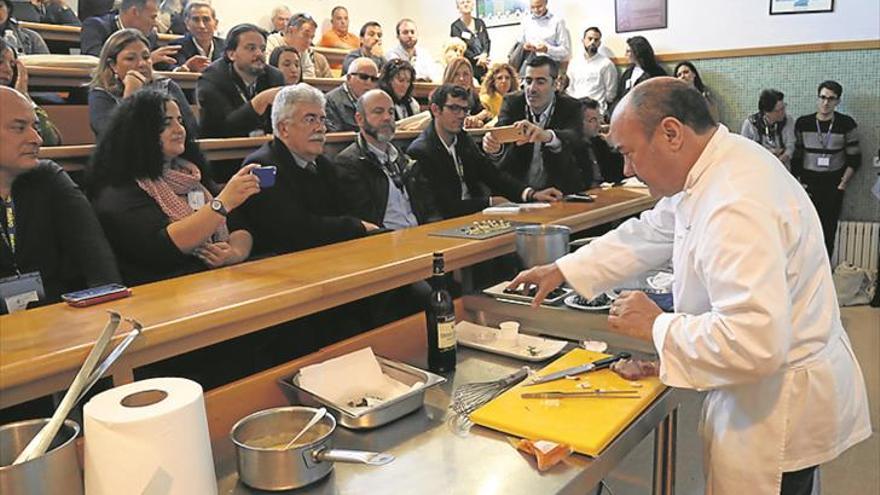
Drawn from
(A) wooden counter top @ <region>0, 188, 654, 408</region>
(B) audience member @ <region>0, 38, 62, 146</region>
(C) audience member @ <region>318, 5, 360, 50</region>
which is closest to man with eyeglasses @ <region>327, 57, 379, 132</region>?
(B) audience member @ <region>0, 38, 62, 146</region>

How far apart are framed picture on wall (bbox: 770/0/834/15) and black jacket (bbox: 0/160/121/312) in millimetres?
6076

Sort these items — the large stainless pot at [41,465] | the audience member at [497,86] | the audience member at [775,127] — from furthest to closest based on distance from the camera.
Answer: the audience member at [775,127], the audience member at [497,86], the large stainless pot at [41,465]

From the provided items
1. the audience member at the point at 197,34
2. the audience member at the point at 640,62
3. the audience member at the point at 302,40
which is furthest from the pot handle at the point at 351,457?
the audience member at the point at 640,62

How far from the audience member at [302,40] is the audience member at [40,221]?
3.37 m

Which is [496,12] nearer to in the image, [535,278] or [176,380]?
[535,278]

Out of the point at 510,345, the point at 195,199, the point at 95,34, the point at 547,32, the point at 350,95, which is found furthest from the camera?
the point at 547,32

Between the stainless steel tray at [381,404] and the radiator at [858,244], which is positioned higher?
the stainless steel tray at [381,404]

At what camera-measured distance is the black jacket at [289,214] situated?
8.19ft

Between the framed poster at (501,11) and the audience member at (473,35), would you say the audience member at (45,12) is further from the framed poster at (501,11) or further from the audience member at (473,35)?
the framed poster at (501,11)

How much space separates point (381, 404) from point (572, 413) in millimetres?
→ 342

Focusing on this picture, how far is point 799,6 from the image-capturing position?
6.03 meters

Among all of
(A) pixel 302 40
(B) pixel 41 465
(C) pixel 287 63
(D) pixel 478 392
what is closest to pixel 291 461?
(B) pixel 41 465

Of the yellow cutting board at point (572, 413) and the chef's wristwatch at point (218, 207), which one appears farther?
the chef's wristwatch at point (218, 207)

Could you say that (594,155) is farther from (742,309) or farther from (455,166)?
(742,309)
